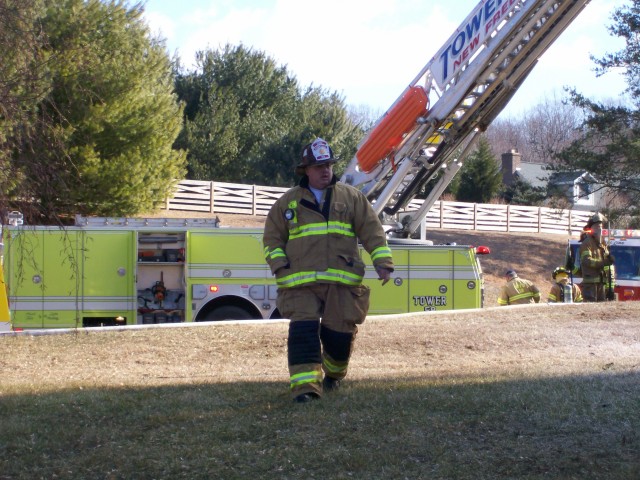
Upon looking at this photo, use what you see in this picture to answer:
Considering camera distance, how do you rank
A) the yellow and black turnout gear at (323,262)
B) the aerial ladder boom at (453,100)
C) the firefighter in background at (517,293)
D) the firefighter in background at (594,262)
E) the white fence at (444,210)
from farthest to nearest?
the white fence at (444,210), the firefighter in background at (517,293), the firefighter in background at (594,262), the aerial ladder boom at (453,100), the yellow and black turnout gear at (323,262)

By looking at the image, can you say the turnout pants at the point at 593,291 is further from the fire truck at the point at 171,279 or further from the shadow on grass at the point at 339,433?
the shadow on grass at the point at 339,433

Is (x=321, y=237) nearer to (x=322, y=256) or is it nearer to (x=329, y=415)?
(x=322, y=256)

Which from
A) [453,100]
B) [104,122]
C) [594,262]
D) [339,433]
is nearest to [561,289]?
[594,262]

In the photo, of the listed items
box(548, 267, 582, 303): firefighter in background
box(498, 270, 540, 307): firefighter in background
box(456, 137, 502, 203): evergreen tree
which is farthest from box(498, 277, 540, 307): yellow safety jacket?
box(456, 137, 502, 203): evergreen tree

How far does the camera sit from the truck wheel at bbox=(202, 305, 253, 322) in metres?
14.5

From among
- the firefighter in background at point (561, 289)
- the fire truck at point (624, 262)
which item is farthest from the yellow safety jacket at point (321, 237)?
the fire truck at point (624, 262)

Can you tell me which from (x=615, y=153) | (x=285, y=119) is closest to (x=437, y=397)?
(x=615, y=153)

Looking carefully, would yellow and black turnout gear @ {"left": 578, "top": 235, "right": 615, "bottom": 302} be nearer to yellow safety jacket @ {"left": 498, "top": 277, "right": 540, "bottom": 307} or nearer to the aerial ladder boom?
yellow safety jacket @ {"left": 498, "top": 277, "right": 540, "bottom": 307}

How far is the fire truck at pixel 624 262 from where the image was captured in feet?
65.0

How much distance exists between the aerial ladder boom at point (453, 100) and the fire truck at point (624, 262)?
17.5 feet

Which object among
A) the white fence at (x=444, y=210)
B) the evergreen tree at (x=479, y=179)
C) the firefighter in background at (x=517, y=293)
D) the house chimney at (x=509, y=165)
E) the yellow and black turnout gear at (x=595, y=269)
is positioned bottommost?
the firefighter in background at (x=517, y=293)

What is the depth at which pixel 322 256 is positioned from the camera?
6.27 meters

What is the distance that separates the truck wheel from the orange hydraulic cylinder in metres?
3.42

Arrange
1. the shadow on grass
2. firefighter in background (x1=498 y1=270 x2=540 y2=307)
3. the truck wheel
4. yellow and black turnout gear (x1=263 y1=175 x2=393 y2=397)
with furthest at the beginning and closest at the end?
1. firefighter in background (x1=498 y1=270 x2=540 y2=307)
2. the truck wheel
3. yellow and black turnout gear (x1=263 y1=175 x2=393 y2=397)
4. the shadow on grass
